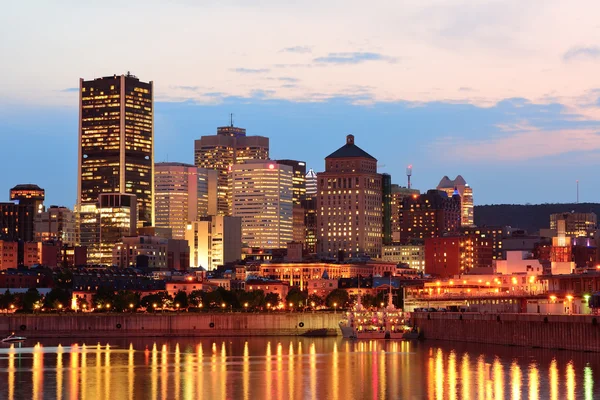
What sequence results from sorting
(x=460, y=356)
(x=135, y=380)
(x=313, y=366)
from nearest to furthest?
1. (x=135, y=380)
2. (x=313, y=366)
3. (x=460, y=356)

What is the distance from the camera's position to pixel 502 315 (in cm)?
19775

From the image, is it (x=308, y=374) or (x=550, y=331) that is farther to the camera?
(x=550, y=331)

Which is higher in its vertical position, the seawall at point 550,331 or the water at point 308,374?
the seawall at point 550,331

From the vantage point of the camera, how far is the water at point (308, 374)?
130 m

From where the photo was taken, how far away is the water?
130 meters

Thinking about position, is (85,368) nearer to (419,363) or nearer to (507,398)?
(419,363)

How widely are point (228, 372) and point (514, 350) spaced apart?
4728 centimetres

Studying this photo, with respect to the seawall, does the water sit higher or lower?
lower

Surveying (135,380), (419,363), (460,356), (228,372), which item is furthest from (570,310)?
(135,380)

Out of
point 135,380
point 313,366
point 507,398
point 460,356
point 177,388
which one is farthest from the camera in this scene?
point 460,356

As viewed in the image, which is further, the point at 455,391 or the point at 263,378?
the point at 263,378

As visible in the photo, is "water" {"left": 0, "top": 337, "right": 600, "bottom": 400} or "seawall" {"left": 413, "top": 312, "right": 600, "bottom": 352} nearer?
"water" {"left": 0, "top": 337, "right": 600, "bottom": 400}

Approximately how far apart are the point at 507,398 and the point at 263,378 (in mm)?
32463

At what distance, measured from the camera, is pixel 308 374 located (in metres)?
151
